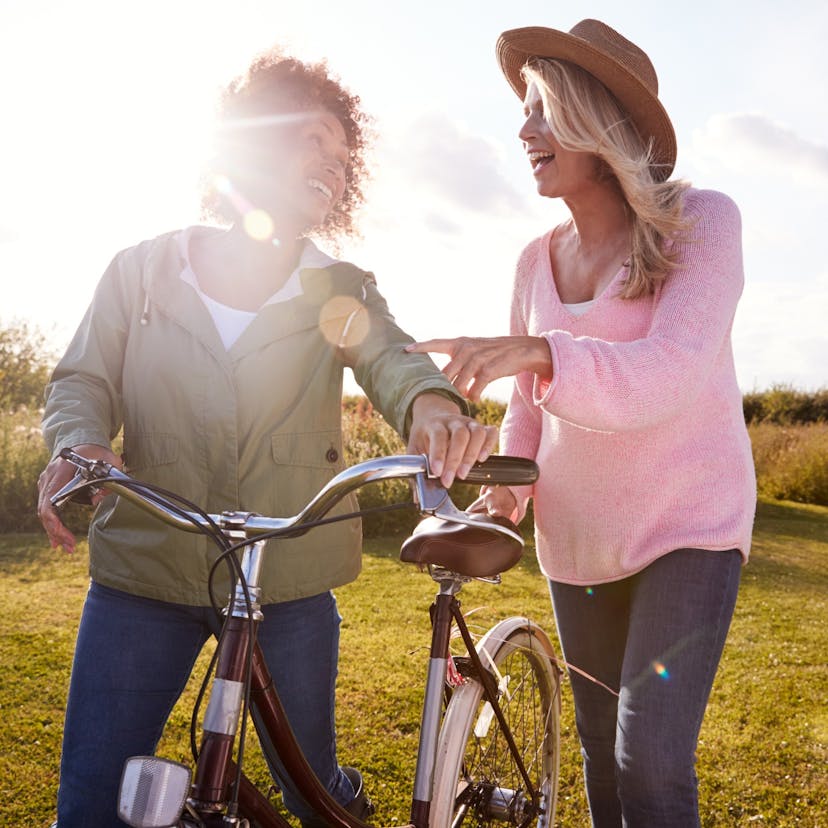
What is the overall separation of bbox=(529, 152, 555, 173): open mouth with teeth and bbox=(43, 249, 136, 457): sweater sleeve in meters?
1.18

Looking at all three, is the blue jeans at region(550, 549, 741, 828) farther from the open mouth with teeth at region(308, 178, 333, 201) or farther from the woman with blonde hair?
the open mouth with teeth at region(308, 178, 333, 201)

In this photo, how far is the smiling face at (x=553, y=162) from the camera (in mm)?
2457

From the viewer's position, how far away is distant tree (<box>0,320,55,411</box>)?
55.8ft

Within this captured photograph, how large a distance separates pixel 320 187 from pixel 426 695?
4.60 ft

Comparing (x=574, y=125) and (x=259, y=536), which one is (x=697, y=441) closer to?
(x=574, y=125)

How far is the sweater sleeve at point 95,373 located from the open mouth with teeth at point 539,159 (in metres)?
1.18

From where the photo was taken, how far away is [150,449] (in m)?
2.28

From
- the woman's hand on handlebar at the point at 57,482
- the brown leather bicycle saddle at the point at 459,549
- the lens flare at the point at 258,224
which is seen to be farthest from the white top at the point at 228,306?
the brown leather bicycle saddle at the point at 459,549

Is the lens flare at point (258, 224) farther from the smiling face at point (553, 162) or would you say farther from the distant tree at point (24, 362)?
the distant tree at point (24, 362)

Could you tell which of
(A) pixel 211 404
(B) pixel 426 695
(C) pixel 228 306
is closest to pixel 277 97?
(C) pixel 228 306

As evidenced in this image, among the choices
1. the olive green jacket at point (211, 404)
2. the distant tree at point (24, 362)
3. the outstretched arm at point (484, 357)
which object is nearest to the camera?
the outstretched arm at point (484, 357)

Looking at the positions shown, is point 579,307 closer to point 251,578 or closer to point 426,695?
point 426,695

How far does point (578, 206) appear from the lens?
8.43 ft

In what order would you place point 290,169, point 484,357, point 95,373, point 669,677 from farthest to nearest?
point 290,169
point 95,373
point 669,677
point 484,357
